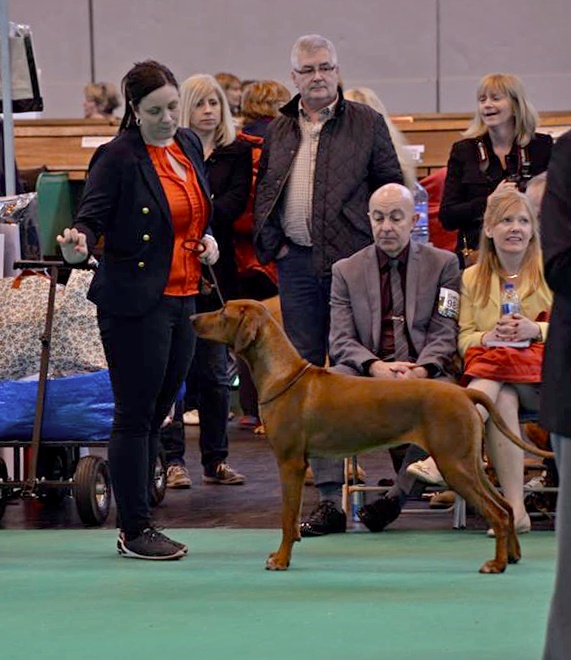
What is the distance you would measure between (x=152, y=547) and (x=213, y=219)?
210 centimetres

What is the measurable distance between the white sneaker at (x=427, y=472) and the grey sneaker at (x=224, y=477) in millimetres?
1352

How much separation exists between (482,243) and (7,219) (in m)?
1.89

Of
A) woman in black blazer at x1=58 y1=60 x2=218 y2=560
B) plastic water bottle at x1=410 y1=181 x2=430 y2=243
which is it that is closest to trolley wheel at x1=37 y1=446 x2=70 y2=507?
woman in black blazer at x1=58 y1=60 x2=218 y2=560

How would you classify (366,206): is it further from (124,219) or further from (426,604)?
(426,604)

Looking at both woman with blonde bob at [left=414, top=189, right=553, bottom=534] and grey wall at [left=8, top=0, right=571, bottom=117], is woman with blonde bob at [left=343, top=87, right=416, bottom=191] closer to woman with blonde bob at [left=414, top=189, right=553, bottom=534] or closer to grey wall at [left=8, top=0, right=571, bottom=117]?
woman with blonde bob at [left=414, top=189, right=553, bottom=534]

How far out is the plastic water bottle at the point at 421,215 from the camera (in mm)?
6832

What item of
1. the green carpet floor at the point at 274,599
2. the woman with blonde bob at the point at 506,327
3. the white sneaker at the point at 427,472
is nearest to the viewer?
the green carpet floor at the point at 274,599

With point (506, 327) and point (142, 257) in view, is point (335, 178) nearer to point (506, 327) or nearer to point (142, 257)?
point (506, 327)

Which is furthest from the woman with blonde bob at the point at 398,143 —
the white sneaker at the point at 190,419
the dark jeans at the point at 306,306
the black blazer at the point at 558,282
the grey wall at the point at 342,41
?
the grey wall at the point at 342,41

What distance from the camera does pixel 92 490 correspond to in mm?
5297

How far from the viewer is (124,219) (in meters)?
4.46

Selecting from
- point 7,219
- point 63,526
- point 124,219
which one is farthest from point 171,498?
point 124,219

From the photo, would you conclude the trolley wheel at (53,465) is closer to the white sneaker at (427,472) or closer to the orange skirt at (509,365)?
the white sneaker at (427,472)

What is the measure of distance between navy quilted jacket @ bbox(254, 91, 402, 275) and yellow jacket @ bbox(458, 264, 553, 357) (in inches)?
20.1
